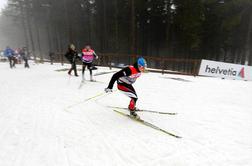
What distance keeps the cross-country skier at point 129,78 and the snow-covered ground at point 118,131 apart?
0.81 metres

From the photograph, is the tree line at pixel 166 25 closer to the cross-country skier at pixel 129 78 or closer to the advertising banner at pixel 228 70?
the advertising banner at pixel 228 70

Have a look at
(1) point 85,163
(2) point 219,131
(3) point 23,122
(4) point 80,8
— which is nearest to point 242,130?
(2) point 219,131

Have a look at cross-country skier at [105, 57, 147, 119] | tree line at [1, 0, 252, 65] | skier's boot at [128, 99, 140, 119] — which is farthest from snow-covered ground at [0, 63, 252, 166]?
tree line at [1, 0, 252, 65]

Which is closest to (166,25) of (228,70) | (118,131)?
(228,70)

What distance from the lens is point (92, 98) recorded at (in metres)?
7.95

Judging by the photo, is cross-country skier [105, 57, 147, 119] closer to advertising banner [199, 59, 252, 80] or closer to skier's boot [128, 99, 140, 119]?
skier's boot [128, 99, 140, 119]

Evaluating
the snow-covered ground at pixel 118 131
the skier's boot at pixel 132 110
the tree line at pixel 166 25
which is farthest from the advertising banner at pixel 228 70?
the skier's boot at pixel 132 110

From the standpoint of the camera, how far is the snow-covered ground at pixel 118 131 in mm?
3994

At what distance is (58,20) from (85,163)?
40865 mm

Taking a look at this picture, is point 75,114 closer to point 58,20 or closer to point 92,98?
point 92,98

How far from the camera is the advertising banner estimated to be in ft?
45.0

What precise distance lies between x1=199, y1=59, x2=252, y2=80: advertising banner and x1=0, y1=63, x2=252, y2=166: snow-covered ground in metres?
5.26

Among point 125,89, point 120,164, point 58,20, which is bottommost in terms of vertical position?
point 120,164

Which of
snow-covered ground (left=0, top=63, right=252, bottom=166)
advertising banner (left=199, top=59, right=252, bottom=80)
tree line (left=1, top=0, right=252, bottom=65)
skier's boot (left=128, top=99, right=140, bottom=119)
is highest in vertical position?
tree line (left=1, top=0, right=252, bottom=65)
